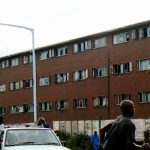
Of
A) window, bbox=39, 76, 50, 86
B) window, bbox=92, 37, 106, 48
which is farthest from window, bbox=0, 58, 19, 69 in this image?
window, bbox=92, 37, 106, 48

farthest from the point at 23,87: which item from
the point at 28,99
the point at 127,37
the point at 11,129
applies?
the point at 11,129

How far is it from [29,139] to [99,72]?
4485cm

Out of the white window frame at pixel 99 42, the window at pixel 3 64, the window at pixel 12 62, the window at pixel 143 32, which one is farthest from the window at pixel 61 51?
the window at pixel 3 64

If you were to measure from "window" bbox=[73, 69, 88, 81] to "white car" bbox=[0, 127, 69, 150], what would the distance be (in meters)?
46.2

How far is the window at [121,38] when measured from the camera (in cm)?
5719

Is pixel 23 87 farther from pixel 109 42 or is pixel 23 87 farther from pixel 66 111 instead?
pixel 109 42

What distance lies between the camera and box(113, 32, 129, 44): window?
57194 millimetres

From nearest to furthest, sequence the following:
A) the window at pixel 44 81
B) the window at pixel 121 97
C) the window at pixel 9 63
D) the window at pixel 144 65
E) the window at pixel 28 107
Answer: the window at pixel 144 65
the window at pixel 121 97
the window at pixel 44 81
the window at pixel 28 107
the window at pixel 9 63

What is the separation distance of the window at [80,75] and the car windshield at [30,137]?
152 ft

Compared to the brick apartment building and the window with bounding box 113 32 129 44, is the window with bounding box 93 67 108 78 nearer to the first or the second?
the brick apartment building

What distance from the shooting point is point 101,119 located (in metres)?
58.1

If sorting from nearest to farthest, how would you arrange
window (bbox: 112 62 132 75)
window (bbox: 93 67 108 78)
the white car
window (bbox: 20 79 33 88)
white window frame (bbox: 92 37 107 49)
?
1. the white car
2. window (bbox: 112 62 132 75)
3. window (bbox: 93 67 108 78)
4. white window frame (bbox: 92 37 107 49)
5. window (bbox: 20 79 33 88)

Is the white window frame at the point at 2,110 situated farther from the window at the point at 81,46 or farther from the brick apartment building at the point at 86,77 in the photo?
the window at the point at 81,46

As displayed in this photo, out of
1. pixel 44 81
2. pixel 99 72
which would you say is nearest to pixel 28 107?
pixel 44 81
